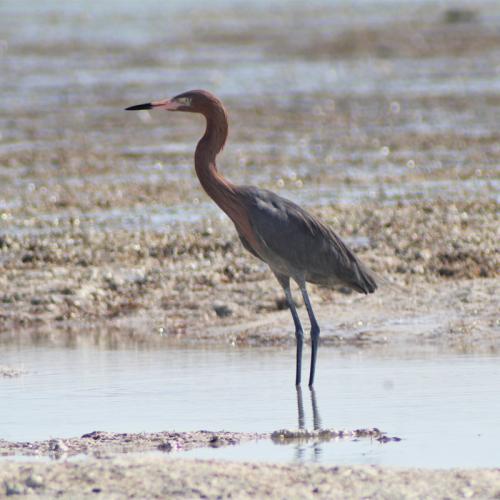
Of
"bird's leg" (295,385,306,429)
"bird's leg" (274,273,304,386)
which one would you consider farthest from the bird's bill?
"bird's leg" (295,385,306,429)

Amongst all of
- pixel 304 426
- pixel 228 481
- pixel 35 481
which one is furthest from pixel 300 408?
pixel 35 481

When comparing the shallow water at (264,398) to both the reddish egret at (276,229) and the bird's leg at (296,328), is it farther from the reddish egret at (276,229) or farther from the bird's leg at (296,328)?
the reddish egret at (276,229)

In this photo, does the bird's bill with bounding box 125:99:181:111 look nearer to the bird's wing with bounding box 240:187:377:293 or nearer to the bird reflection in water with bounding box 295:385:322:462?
the bird's wing with bounding box 240:187:377:293

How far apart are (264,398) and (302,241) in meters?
1.31

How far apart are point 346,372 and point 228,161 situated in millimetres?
11698

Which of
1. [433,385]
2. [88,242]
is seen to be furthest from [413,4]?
→ [433,385]

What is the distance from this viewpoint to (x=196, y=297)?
42.8 feet

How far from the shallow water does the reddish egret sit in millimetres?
507

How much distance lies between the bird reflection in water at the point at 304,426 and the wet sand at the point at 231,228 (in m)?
0.40

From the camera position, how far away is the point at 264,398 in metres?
9.41

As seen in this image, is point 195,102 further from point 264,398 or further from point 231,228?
point 231,228

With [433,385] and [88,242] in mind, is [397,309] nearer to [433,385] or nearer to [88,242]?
[433,385]

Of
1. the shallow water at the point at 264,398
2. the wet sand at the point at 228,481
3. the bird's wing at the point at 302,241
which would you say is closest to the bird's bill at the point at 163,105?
the bird's wing at the point at 302,241

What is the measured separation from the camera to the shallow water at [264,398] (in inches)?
307
